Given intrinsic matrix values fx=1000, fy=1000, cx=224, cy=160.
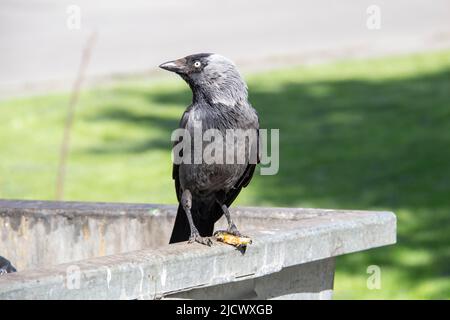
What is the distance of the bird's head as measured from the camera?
4875 millimetres

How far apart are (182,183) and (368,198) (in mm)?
4607

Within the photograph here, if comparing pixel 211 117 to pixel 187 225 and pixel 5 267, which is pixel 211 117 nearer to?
pixel 187 225

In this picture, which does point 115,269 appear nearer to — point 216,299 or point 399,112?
point 216,299

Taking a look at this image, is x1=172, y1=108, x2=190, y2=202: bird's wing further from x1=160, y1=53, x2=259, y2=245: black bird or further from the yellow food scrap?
the yellow food scrap

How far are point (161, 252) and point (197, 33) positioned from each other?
11.6 meters

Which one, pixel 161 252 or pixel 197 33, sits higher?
pixel 197 33

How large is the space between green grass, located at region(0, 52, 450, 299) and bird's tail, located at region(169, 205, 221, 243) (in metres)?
2.13

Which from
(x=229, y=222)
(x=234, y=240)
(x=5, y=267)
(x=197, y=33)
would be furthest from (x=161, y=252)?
(x=197, y=33)

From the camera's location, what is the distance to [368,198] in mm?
9320

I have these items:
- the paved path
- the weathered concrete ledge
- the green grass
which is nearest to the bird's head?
the weathered concrete ledge

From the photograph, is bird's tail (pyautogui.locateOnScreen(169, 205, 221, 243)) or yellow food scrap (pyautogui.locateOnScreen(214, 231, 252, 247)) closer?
yellow food scrap (pyautogui.locateOnScreen(214, 231, 252, 247))

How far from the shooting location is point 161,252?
3.69 m

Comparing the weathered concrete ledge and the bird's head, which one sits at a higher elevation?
the bird's head
